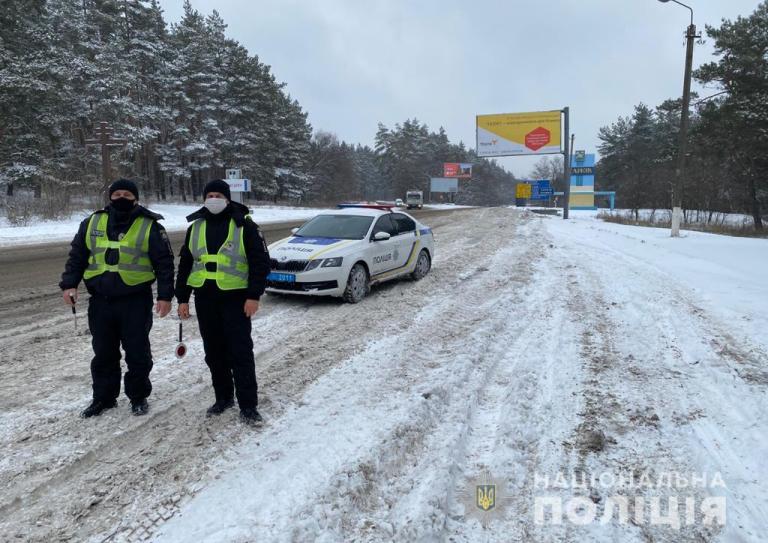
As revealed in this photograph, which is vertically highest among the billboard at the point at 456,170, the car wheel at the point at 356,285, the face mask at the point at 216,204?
the billboard at the point at 456,170

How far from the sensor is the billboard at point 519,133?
35.8m

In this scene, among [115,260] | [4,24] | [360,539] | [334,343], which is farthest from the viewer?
[4,24]

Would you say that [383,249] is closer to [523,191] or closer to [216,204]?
[216,204]

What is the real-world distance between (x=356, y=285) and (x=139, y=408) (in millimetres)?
4474

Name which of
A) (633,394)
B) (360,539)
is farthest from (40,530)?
(633,394)

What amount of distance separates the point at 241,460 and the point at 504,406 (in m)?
2.15

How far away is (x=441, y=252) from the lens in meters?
14.4

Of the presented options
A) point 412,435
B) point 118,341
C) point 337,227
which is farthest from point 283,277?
point 412,435

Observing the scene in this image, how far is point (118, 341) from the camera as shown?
4.07 metres

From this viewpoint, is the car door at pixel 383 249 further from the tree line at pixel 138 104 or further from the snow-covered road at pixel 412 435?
the tree line at pixel 138 104

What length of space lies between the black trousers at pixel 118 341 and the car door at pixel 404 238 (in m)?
5.83

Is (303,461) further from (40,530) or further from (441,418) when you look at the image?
(40,530)

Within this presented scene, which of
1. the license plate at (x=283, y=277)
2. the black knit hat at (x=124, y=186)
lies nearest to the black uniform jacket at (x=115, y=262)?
the black knit hat at (x=124, y=186)

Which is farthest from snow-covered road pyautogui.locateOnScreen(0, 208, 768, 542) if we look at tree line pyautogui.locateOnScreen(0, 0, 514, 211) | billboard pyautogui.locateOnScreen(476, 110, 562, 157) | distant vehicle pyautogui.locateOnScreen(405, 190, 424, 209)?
distant vehicle pyautogui.locateOnScreen(405, 190, 424, 209)
